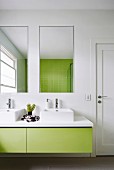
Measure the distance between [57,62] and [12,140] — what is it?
1390mm

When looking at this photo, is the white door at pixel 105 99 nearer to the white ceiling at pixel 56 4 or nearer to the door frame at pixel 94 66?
the door frame at pixel 94 66

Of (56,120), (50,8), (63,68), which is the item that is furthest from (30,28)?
(56,120)

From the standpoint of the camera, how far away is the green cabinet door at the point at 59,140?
7.33 ft

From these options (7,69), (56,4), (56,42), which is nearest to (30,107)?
(7,69)

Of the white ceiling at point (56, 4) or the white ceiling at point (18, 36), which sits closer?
the white ceiling at point (56, 4)

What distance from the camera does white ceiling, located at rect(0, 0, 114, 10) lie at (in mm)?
2727

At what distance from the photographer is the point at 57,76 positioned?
3.00 meters

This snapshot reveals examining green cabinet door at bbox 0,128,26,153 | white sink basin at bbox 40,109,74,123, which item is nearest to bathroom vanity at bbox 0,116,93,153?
green cabinet door at bbox 0,128,26,153

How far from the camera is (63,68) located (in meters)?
3.00

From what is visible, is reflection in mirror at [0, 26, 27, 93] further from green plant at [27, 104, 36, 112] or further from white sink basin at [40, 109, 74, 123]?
white sink basin at [40, 109, 74, 123]

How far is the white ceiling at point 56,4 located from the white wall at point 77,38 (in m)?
0.09

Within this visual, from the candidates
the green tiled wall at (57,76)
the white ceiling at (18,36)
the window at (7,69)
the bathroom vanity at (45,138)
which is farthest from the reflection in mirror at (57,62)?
the bathroom vanity at (45,138)

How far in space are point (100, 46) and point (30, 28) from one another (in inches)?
45.1

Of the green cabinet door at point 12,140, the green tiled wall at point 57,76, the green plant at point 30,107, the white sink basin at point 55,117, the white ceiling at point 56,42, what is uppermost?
the white ceiling at point 56,42
